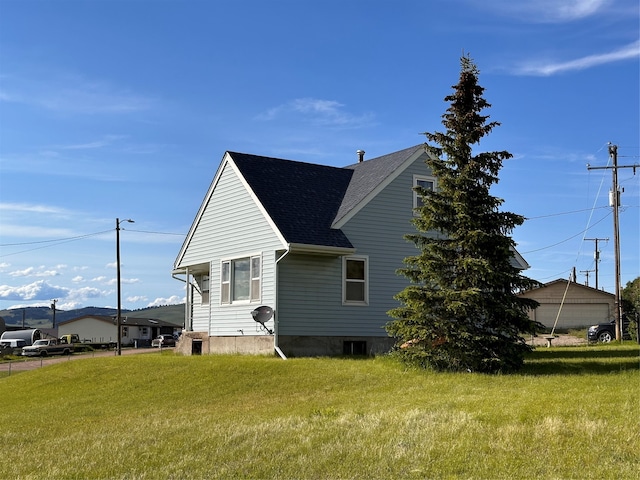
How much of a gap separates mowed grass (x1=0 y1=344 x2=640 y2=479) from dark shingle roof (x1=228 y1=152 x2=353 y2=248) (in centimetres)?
481

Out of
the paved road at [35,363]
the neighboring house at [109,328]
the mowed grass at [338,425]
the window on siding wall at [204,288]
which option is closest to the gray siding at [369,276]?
the mowed grass at [338,425]

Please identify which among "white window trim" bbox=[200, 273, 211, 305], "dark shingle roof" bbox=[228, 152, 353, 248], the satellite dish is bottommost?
the satellite dish

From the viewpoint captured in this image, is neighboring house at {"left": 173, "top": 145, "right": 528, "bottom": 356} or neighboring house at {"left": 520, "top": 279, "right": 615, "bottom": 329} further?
neighboring house at {"left": 520, "top": 279, "right": 615, "bottom": 329}

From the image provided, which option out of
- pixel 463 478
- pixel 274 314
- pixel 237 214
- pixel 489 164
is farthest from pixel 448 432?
pixel 237 214

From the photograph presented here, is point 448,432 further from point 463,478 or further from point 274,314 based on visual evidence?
point 274,314

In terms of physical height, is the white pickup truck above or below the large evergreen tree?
below

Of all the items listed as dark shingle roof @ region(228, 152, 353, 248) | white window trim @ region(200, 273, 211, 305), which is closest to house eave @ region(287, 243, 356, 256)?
dark shingle roof @ region(228, 152, 353, 248)

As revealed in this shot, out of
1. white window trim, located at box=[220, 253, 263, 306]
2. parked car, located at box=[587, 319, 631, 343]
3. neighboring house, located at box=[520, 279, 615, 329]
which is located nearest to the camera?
white window trim, located at box=[220, 253, 263, 306]

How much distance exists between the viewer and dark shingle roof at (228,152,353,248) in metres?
22.7

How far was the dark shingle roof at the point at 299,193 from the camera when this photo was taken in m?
22.7

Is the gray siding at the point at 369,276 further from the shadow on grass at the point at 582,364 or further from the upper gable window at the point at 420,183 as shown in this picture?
the shadow on grass at the point at 582,364

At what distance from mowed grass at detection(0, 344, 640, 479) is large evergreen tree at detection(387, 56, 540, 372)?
32.1 inches

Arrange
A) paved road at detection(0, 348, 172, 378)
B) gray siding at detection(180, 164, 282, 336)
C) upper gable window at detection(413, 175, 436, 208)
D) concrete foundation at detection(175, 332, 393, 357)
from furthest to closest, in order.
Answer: paved road at detection(0, 348, 172, 378) < upper gable window at detection(413, 175, 436, 208) < gray siding at detection(180, 164, 282, 336) < concrete foundation at detection(175, 332, 393, 357)

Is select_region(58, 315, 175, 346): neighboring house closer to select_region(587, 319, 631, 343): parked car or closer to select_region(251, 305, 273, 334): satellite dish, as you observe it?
select_region(587, 319, 631, 343): parked car
